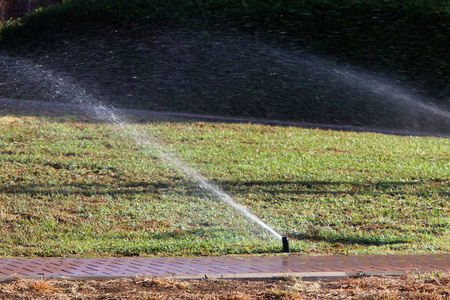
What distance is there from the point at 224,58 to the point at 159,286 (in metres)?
11.8

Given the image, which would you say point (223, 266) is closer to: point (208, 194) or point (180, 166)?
point (208, 194)

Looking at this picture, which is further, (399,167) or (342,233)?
(399,167)

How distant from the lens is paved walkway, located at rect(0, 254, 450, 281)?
190 inches

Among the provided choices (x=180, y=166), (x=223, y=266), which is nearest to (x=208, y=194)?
(x=180, y=166)

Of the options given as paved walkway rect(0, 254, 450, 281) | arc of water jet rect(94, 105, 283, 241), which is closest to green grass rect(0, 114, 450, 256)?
arc of water jet rect(94, 105, 283, 241)

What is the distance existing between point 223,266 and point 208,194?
2997 mm

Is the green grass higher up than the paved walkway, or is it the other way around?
the paved walkway

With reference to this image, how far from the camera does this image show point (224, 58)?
15.8 meters

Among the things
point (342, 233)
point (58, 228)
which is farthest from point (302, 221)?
point (58, 228)

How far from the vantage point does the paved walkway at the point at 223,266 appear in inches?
190

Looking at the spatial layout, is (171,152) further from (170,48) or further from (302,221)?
(170,48)

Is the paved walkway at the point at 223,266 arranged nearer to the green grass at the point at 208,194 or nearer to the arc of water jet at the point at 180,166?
the green grass at the point at 208,194

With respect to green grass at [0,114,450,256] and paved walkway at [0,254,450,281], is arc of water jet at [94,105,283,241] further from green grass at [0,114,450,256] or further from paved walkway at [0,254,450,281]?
paved walkway at [0,254,450,281]

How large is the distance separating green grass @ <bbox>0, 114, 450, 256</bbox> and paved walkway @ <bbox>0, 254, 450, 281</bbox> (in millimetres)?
391
